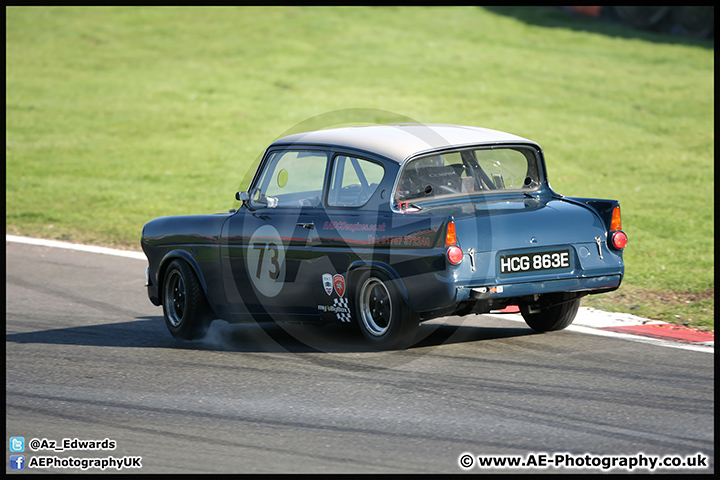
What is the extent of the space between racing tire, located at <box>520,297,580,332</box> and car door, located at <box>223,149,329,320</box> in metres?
1.92

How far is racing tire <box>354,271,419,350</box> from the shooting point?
698 centimetres

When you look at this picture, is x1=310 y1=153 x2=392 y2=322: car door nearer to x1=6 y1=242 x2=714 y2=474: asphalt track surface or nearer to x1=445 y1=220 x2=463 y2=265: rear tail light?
x1=6 y1=242 x2=714 y2=474: asphalt track surface

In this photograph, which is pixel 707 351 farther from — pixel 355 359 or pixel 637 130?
pixel 637 130

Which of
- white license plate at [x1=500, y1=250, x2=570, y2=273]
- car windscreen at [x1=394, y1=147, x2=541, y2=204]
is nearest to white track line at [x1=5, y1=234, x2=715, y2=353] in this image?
white license plate at [x1=500, y1=250, x2=570, y2=273]

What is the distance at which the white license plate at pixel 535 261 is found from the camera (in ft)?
22.4

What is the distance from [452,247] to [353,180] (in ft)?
3.96

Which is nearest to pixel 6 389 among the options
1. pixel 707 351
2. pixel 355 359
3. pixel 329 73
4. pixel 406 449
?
pixel 355 359

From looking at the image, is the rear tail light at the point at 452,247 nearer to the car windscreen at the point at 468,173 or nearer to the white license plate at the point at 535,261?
the white license plate at the point at 535,261

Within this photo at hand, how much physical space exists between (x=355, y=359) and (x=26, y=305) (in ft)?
14.5

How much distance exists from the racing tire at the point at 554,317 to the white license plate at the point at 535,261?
930 mm

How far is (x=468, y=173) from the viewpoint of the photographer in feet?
24.8

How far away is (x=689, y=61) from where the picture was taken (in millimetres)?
29938

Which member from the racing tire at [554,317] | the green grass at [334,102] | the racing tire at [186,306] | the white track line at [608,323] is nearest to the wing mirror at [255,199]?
the racing tire at [186,306]

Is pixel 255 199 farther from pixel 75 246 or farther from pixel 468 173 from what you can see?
pixel 75 246
